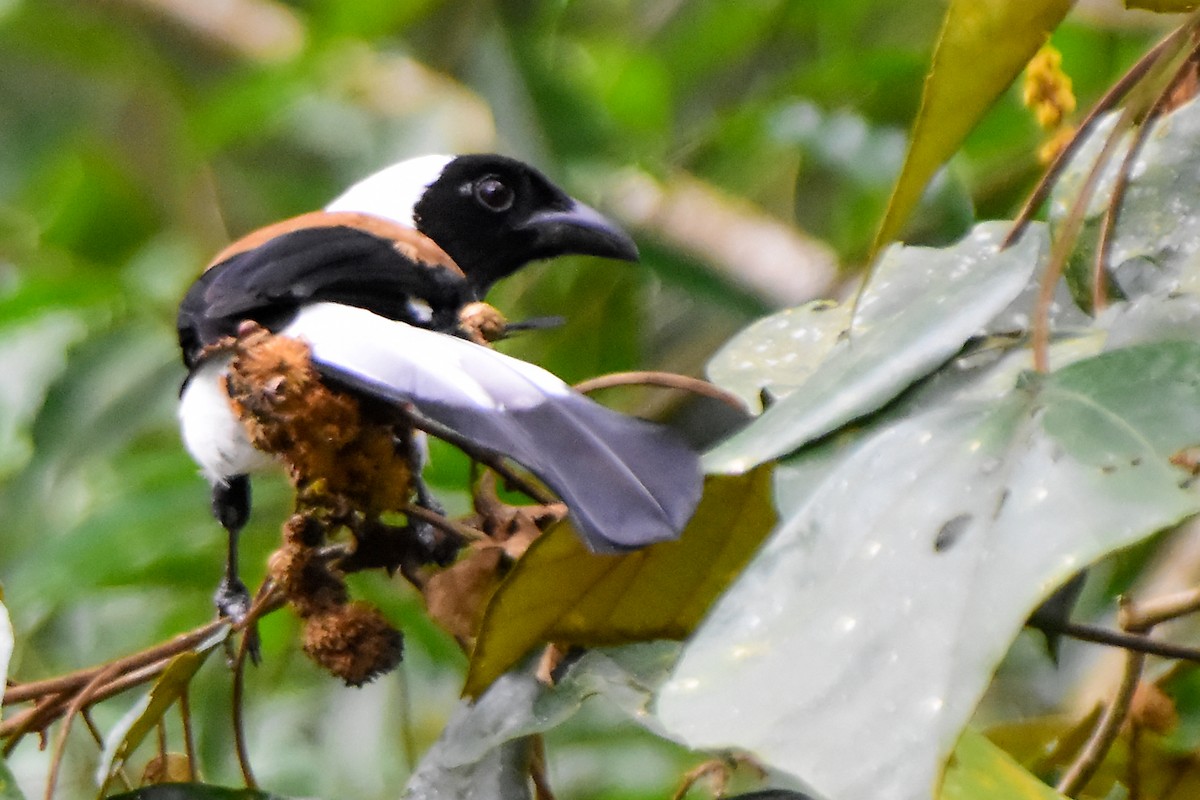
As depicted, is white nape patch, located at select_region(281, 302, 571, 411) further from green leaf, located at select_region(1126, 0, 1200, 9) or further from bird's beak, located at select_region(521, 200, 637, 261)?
bird's beak, located at select_region(521, 200, 637, 261)

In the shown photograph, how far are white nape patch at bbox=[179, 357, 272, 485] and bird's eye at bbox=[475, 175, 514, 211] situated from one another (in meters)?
0.61

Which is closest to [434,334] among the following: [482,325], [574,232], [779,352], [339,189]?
[482,325]

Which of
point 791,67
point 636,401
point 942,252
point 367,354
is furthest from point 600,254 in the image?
point 791,67

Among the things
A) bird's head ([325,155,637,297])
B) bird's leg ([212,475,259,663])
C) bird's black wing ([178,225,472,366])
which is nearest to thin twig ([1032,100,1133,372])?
bird's black wing ([178,225,472,366])

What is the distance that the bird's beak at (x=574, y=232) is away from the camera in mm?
1896

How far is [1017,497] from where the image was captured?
0.60 meters

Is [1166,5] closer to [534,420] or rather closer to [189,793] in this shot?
[534,420]

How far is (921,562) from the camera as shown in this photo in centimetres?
59

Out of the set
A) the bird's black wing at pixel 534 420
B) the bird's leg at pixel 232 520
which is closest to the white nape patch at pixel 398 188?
the bird's leg at pixel 232 520


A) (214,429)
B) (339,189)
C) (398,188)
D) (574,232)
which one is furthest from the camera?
(339,189)

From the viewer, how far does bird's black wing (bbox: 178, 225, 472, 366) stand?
1271mm

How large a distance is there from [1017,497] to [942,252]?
341 millimetres

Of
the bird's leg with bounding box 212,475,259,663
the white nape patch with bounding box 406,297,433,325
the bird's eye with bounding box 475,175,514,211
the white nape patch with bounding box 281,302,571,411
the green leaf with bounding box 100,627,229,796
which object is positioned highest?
the white nape patch with bounding box 281,302,571,411

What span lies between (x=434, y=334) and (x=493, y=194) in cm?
88
